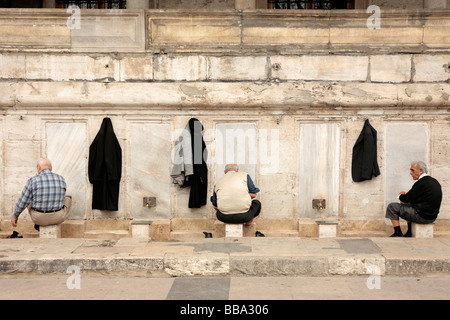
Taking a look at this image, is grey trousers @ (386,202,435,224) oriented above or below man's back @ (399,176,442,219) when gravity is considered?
below

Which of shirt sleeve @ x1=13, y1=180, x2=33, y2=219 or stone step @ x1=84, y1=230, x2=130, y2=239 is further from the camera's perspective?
stone step @ x1=84, y1=230, x2=130, y2=239

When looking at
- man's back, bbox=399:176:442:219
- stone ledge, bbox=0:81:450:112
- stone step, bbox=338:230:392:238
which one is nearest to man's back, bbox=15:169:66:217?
stone ledge, bbox=0:81:450:112

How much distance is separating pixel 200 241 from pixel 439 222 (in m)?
4.38

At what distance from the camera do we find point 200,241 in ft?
22.7

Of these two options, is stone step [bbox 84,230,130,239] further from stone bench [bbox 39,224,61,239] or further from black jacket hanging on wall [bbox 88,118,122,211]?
stone bench [bbox 39,224,61,239]

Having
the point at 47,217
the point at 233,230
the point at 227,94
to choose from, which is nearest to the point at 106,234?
the point at 47,217

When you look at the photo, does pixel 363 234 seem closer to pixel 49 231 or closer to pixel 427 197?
pixel 427 197

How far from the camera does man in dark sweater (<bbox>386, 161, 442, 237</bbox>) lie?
7141 millimetres

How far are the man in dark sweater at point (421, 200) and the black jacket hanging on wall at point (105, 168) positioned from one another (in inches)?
185

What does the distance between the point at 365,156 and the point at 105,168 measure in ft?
14.9

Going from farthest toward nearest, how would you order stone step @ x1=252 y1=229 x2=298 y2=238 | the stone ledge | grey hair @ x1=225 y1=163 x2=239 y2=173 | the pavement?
stone step @ x1=252 y1=229 x2=298 y2=238 < the stone ledge < grey hair @ x1=225 y1=163 x2=239 y2=173 < the pavement

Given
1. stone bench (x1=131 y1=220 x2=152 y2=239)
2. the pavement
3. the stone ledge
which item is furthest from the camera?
the stone ledge

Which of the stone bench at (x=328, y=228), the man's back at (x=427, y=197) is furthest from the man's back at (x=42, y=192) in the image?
the man's back at (x=427, y=197)

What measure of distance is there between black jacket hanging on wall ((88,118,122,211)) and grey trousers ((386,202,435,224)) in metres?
4.64
